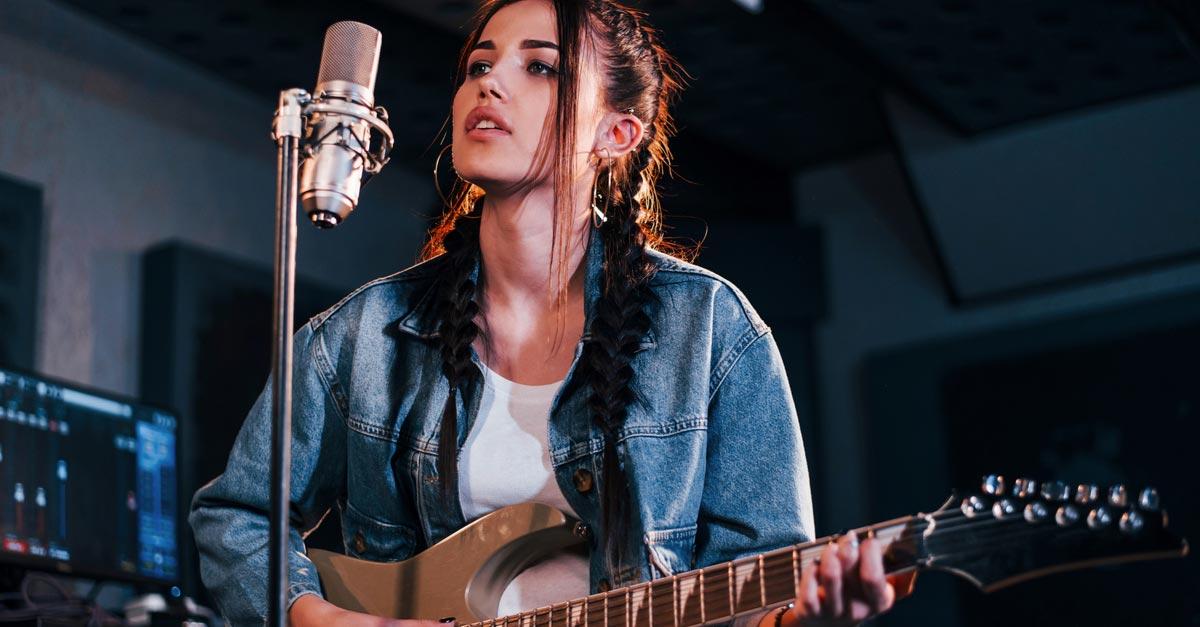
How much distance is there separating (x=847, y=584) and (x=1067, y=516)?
9.2 inches

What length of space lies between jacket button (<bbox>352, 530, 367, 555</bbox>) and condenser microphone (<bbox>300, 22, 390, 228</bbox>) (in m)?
0.62

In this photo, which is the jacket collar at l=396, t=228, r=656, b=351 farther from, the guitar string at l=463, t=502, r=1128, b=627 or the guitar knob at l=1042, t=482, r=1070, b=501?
the guitar knob at l=1042, t=482, r=1070, b=501

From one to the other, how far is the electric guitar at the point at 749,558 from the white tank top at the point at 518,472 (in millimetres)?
40

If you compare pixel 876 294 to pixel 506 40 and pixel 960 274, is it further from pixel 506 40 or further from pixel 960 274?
pixel 506 40

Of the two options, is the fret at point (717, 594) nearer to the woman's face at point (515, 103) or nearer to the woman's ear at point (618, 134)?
the woman's face at point (515, 103)

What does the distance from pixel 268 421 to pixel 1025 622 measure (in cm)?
247

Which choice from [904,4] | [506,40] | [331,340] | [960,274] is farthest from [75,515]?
[960,274]

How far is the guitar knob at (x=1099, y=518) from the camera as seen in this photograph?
4.50ft

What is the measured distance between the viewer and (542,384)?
1.97 m

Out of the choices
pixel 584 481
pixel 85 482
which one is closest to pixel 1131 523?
pixel 584 481

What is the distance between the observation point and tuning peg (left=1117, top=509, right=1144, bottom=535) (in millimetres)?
1351

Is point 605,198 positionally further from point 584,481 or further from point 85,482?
point 85,482

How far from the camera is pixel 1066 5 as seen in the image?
3344mm

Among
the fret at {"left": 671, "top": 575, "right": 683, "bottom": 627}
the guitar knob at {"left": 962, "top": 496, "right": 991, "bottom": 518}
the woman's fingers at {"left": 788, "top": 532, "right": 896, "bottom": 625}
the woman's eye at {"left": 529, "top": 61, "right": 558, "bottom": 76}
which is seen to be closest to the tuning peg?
the guitar knob at {"left": 962, "top": 496, "right": 991, "bottom": 518}
